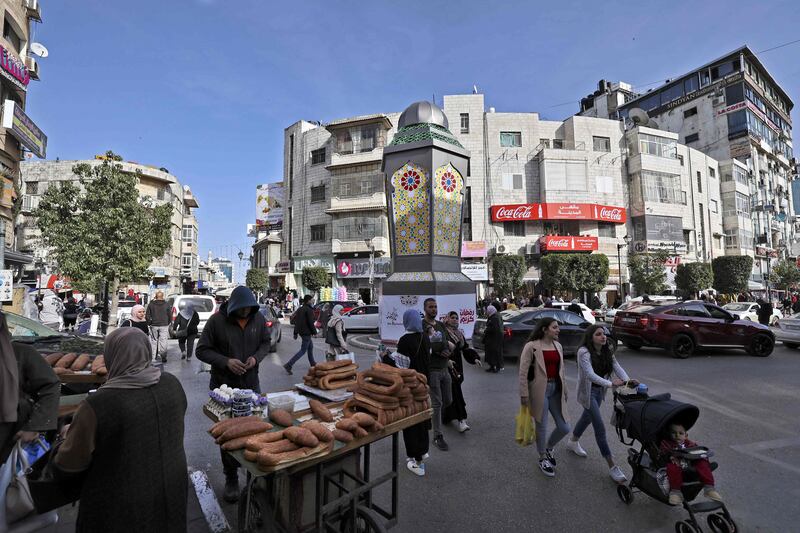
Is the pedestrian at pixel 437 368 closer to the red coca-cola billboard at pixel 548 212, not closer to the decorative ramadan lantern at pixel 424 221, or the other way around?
the decorative ramadan lantern at pixel 424 221

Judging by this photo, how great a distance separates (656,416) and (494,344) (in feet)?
20.8

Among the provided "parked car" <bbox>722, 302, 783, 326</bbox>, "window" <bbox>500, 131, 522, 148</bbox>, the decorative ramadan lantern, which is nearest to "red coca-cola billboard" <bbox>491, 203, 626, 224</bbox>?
"window" <bbox>500, 131, 522, 148</bbox>

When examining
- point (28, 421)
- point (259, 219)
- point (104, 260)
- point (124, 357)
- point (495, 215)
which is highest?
point (259, 219)

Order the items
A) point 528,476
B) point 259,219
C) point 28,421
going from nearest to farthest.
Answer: point 28,421, point 528,476, point 259,219

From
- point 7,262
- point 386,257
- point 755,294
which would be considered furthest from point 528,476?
point 755,294

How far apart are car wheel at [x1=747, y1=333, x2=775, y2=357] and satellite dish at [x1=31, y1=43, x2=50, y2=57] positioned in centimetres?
3190

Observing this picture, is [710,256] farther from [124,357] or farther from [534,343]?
[124,357]

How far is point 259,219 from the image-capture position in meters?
55.8

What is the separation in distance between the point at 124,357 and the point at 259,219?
57.2 meters

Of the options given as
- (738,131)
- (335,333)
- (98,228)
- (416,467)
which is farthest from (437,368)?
(738,131)

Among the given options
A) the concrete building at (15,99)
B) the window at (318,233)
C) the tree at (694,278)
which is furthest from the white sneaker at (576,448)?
the tree at (694,278)

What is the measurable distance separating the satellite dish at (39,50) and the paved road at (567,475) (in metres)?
22.4

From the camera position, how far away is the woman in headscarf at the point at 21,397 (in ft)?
8.46

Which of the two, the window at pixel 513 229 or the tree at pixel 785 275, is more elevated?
the window at pixel 513 229
